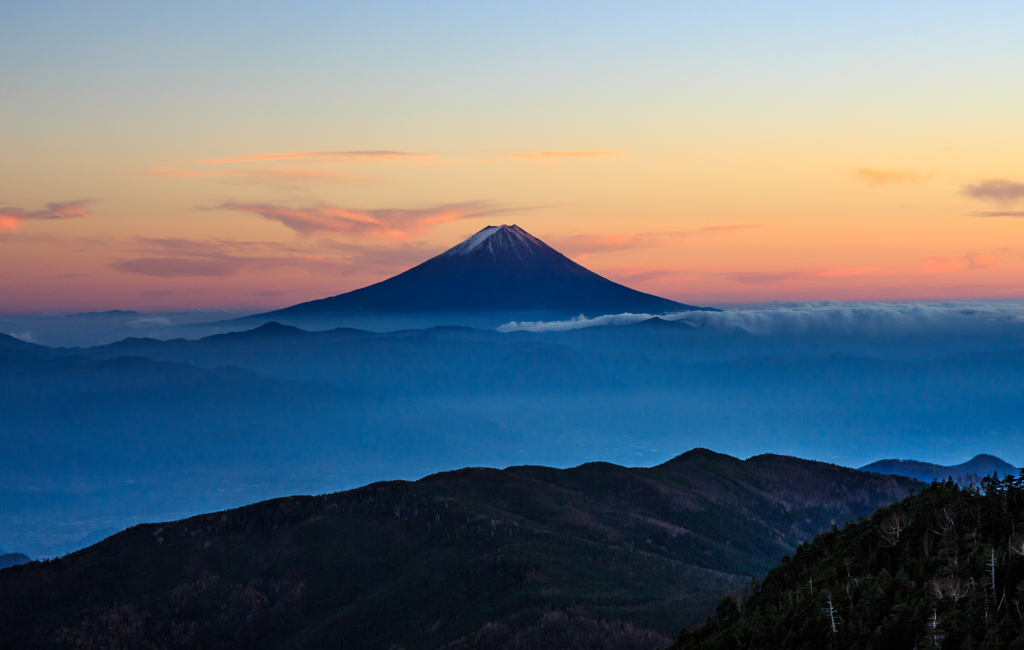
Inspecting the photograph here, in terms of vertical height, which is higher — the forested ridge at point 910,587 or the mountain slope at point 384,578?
the forested ridge at point 910,587

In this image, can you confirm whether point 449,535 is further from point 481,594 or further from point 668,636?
point 668,636

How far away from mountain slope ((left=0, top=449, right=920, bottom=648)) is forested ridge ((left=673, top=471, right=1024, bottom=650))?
58.6 metres

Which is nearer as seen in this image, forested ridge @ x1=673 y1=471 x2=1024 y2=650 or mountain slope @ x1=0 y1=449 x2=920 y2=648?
forested ridge @ x1=673 y1=471 x2=1024 y2=650

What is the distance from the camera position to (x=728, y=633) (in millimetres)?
53719

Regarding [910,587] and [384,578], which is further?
[384,578]

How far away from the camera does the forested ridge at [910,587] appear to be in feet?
132

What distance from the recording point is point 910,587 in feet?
147

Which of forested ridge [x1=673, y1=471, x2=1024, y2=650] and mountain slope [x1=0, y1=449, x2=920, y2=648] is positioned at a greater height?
forested ridge [x1=673, y1=471, x2=1024, y2=650]

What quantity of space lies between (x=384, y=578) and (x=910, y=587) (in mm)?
121437

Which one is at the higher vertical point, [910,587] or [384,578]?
[910,587]

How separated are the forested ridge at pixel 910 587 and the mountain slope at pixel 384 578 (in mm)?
58565

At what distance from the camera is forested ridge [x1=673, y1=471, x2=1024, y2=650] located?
40.4 metres

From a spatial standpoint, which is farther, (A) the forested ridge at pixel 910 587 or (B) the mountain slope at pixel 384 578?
(B) the mountain slope at pixel 384 578

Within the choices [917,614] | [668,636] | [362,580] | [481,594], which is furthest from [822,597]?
[362,580]
